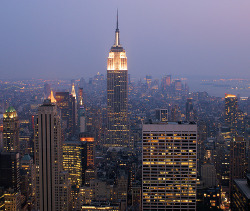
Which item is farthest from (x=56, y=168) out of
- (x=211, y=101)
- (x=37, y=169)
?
(x=211, y=101)

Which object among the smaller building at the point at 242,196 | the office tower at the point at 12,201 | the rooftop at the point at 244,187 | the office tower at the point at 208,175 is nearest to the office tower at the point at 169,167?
the smaller building at the point at 242,196

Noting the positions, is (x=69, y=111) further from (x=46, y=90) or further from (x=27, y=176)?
(x=46, y=90)

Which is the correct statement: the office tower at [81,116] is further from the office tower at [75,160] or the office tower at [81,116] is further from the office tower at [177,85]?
the office tower at [177,85]

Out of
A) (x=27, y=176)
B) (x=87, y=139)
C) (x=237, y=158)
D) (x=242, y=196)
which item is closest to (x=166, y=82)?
(x=87, y=139)

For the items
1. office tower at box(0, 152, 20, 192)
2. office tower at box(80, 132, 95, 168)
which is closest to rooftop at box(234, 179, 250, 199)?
office tower at box(0, 152, 20, 192)

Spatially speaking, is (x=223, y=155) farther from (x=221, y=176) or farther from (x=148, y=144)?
(x=148, y=144)

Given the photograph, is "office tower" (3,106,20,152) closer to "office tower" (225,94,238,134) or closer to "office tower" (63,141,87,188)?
"office tower" (63,141,87,188)
